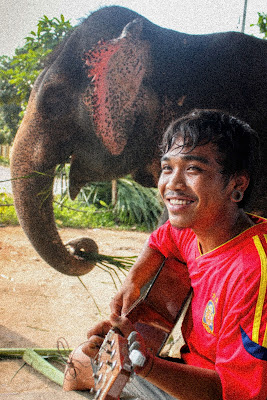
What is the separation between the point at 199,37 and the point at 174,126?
4.29ft

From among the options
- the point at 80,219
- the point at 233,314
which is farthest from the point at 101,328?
the point at 80,219

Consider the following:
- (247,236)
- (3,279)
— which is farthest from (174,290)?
(3,279)

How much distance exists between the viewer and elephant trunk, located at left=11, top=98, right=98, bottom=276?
2211mm

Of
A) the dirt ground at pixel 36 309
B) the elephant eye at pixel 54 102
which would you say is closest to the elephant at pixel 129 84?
the elephant eye at pixel 54 102

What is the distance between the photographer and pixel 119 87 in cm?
243

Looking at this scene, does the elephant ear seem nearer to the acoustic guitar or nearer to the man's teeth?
the acoustic guitar

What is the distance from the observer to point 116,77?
7.95ft

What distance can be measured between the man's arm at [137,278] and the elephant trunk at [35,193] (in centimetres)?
62

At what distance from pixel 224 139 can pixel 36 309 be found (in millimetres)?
2318

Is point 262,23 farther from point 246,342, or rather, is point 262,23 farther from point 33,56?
point 246,342

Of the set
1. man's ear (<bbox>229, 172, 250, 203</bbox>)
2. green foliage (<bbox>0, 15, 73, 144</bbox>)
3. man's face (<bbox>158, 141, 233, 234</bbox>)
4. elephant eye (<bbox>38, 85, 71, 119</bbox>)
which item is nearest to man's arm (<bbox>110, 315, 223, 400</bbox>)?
man's face (<bbox>158, 141, 233, 234</bbox>)

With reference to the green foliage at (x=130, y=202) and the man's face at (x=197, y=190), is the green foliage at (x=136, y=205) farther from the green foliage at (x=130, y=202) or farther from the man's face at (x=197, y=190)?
the man's face at (x=197, y=190)

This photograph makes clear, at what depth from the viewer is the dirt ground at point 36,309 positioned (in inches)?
83.4

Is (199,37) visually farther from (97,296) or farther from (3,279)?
(3,279)
